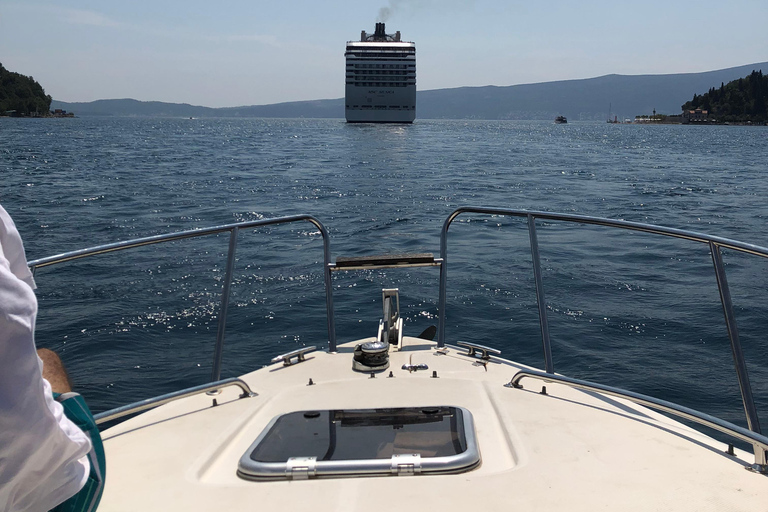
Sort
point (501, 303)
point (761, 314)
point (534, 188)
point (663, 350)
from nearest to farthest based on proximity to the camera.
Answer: point (663, 350) → point (761, 314) → point (501, 303) → point (534, 188)

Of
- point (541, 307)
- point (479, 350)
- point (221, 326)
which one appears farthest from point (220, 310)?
point (541, 307)

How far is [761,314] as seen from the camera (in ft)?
20.5

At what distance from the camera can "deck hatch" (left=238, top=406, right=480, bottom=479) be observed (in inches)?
65.5

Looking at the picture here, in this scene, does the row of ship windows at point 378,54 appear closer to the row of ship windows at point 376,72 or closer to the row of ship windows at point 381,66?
the row of ship windows at point 381,66

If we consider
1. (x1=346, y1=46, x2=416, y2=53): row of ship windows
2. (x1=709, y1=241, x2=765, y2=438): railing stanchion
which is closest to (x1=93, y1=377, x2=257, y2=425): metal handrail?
(x1=709, y1=241, x2=765, y2=438): railing stanchion

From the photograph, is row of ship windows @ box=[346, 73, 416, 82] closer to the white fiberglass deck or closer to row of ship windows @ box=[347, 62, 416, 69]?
row of ship windows @ box=[347, 62, 416, 69]

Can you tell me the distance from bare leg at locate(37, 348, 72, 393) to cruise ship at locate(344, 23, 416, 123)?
6853cm

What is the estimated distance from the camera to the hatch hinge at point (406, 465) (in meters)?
1.65

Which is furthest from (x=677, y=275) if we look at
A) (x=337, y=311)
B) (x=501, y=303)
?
(x=337, y=311)

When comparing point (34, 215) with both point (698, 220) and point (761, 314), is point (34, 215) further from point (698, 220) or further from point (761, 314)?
point (698, 220)

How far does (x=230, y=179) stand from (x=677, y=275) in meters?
13.2

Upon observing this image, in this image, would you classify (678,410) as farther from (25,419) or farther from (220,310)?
(25,419)

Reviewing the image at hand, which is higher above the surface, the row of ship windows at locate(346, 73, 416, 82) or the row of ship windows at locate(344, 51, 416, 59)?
the row of ship windows at locate(344, 51, 416, 59)

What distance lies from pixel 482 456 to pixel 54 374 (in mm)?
1128
